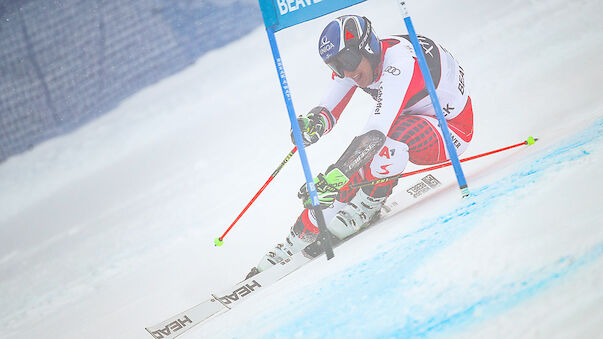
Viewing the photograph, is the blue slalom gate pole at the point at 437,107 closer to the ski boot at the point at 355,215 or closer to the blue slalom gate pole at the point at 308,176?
the ski boot at the point at 355,215

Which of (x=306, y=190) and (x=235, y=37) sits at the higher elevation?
(x=235, y=37)

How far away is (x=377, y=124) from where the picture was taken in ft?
6.68

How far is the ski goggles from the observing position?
2.19 meters

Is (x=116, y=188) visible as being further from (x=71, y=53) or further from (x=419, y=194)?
(x=419, y=194)

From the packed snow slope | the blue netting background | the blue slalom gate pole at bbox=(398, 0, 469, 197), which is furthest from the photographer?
the blue netting background

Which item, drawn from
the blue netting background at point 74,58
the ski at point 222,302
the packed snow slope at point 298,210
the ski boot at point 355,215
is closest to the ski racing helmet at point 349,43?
the ski boot at point 355,215

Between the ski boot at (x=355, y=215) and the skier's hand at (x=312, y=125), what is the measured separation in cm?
37

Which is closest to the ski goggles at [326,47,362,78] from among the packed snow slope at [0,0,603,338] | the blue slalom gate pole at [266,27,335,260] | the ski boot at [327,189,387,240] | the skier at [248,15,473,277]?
the skier at [248,15,473,277]

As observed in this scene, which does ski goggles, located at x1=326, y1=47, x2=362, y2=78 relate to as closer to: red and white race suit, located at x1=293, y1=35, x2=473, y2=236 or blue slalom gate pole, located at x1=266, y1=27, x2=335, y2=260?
red and white race suit, located at x1=293, y1=35, x2=473, y2=236

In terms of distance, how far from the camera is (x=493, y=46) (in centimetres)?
370

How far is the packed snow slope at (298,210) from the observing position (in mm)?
1221

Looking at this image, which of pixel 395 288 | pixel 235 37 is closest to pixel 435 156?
pixel 395 288

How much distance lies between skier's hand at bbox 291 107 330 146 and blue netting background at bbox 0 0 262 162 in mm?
3181

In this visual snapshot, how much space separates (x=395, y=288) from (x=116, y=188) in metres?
3.48
